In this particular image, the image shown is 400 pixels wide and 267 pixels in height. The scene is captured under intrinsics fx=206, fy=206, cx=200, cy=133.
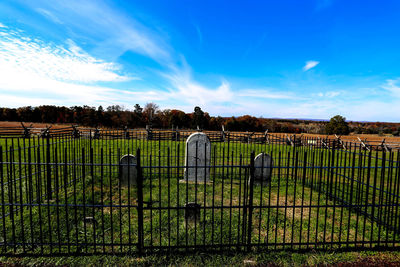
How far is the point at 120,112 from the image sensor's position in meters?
62.7

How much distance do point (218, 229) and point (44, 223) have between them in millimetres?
4389

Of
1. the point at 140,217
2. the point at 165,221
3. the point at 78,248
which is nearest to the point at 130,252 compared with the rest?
the point at 140,217

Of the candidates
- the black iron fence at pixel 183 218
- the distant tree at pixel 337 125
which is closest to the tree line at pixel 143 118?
the distant tree at pixel 337 125

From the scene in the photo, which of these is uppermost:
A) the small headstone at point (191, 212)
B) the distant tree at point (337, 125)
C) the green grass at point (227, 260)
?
the distant tree at point (337, 125)

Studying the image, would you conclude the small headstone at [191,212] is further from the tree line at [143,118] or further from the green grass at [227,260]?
the tree line at [143,118]

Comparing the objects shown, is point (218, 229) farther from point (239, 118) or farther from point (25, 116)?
point (25, 116)

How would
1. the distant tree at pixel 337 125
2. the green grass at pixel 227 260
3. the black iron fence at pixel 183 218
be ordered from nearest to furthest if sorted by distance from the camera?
→ the green grass at pixel 227 260
the black iron fence at pixel 183 218
the distant tree at pixel 337 125

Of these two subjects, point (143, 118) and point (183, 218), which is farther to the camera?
point (143, 118)

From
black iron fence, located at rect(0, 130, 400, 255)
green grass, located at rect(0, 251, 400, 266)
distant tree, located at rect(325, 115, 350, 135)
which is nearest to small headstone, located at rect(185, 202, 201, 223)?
black iron fence, located at rect(0, 130, 400, 255)

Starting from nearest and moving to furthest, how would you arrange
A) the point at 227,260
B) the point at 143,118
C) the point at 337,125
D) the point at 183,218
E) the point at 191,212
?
the point at 227,260, the point at 191,212, the point at 183,218, the point at 337,125, the point at 143,118

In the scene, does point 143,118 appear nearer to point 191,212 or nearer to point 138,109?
point 138,109

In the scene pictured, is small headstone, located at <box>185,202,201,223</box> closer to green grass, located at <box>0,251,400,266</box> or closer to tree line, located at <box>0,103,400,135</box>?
green grass, located at <box>0,251,400,266</box>

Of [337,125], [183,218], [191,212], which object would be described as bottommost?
[183,218]

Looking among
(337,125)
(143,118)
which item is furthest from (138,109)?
(337,125)
